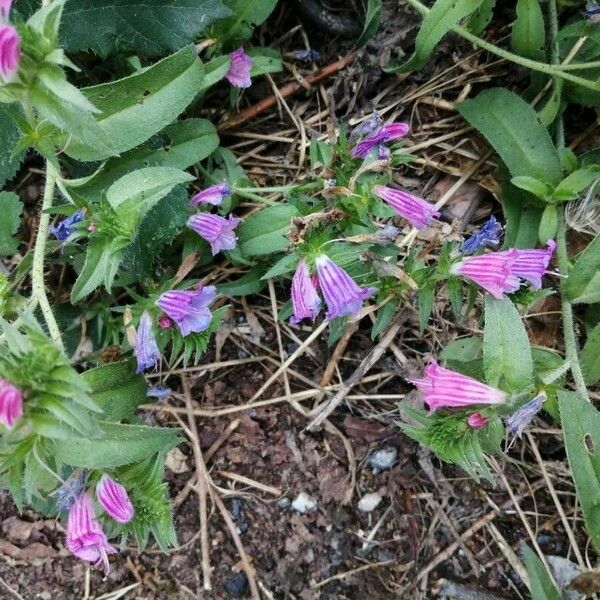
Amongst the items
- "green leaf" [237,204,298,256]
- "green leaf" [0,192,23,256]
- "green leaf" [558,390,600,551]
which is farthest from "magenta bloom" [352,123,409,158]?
"green leaf" [0,192,23,256]

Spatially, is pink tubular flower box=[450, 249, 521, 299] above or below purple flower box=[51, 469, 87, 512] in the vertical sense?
above

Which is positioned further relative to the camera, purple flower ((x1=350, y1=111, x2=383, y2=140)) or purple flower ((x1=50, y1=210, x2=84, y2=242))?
purple flower ((x1=350, y1=111, x2=383, y2=140))

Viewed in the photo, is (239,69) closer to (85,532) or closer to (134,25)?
(134,25)

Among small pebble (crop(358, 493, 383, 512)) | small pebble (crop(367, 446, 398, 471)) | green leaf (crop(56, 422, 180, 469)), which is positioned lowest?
small pebble (crop(358, 493, 383, 512))

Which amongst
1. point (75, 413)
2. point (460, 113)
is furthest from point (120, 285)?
point (460, 113)

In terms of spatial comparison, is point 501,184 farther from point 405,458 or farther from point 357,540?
point 357,540

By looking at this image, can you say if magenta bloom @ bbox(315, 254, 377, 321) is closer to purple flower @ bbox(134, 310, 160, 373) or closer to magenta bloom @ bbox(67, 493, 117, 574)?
purple flower @ bbox(134, 310, 160, 373)

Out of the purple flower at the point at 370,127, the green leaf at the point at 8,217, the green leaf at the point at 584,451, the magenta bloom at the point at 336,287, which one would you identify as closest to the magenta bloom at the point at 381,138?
the purple flower at the point at 370,127

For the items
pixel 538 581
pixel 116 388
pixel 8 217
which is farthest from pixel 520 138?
pixel 8 217
